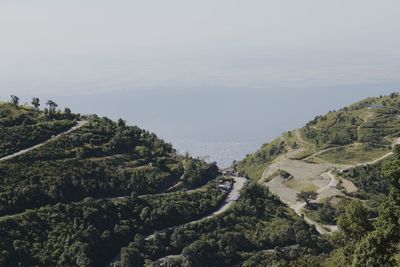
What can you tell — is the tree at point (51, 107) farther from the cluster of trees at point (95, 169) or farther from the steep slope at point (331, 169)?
the steep slope at point (331, 169)

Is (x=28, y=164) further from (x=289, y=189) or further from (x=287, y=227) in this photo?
(x=289, y=189)

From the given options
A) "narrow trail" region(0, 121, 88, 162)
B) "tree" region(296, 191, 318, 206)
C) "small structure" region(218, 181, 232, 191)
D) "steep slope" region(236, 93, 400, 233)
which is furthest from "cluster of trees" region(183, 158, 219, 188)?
"narrow trail" region(0, 121, 88, 162)

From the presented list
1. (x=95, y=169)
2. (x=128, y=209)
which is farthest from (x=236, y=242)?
(x=95, y=169)

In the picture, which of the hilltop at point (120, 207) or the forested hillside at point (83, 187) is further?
the hilltop at point (120, 207)

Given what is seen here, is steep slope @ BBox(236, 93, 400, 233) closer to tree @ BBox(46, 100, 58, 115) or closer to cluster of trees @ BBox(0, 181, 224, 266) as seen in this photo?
cluster of trees @ BBox(0, 181, 224, 266)

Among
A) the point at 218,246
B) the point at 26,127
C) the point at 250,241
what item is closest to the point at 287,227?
the point at 250,241

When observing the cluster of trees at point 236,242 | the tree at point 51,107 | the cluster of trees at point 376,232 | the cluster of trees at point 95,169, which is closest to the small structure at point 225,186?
the cluster of trees at point 95,169

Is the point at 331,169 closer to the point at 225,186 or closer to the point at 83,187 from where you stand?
the point at 225,186
